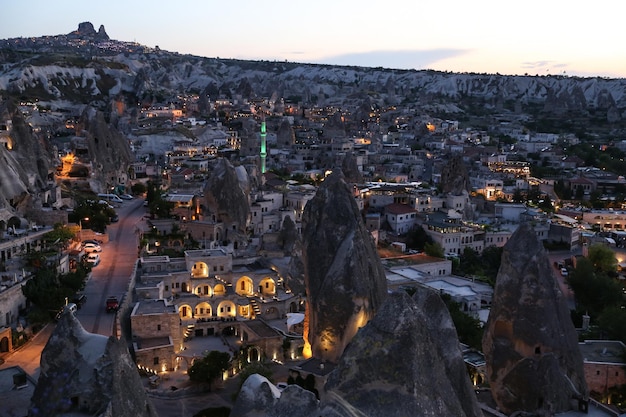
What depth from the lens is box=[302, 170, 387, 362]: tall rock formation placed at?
884 inches

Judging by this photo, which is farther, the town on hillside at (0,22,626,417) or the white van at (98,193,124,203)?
the white van at (98,193,124,203)

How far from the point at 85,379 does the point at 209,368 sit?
1113cm

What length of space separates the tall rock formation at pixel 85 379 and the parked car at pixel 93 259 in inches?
877

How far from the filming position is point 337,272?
2270cm

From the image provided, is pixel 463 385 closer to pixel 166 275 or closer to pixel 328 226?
pixel 328 226

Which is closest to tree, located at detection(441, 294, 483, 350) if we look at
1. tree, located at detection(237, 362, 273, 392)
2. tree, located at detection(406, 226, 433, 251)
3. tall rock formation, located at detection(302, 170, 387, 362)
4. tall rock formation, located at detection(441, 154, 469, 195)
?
tall rock formation, located at detection(302, 170, 387, 362)

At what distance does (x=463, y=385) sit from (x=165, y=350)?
1502 cm

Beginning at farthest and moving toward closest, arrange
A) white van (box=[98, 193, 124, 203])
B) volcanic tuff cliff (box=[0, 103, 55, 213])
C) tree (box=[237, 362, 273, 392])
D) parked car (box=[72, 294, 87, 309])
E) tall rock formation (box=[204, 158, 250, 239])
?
white van (box=[98, 193, 124, 203]), tall rock formation (box=[204, 158, 250, 239]), volcanic tuff cliff (box=[0, 103, 55, 213]), parked car (box=[72, 294, 87, 309]), tree (box=[237, 362, 273, 392])

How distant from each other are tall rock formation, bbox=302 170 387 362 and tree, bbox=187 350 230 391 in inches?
134

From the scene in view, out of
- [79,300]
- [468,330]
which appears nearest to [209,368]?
[79,300]

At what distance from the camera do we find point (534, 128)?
410ft

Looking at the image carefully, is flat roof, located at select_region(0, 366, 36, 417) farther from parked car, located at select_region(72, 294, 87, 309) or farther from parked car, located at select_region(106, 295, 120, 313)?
parked car, located at select_region(72, 294, 87, 309)

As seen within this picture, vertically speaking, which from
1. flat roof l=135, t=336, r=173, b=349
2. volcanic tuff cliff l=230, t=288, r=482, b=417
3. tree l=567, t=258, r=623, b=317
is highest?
volcanic tuff cliff l=230, t=288, r=482, b=417

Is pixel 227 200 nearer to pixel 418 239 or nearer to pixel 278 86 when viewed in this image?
pixel 418 239
